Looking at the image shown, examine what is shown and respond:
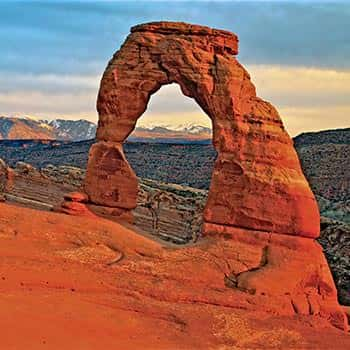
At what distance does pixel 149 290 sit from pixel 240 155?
503cm

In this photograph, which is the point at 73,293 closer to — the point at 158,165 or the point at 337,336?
the point at 337,336

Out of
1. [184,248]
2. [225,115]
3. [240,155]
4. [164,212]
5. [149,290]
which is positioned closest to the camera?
[149,290]

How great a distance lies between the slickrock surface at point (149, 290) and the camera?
1161cm

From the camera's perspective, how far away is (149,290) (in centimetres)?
1387

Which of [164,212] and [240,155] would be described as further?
[164,212]

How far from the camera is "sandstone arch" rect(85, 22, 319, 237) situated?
16.8 m

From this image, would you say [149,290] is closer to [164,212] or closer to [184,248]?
[184,248]

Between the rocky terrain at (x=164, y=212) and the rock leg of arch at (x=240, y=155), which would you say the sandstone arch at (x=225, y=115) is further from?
the rocky terrain at (x=164, y=212)

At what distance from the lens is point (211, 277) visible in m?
15.2

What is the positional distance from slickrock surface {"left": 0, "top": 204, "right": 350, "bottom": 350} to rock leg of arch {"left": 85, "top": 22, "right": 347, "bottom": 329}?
0.07 meters

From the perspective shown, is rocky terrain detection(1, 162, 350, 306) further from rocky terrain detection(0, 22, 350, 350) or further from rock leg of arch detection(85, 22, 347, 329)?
rock leg of arch detection(85, 22, 347, 329)

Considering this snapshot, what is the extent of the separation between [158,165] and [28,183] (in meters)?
42.8

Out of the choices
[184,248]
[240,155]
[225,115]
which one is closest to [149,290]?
[184,248]

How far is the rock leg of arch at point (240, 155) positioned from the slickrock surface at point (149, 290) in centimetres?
7
